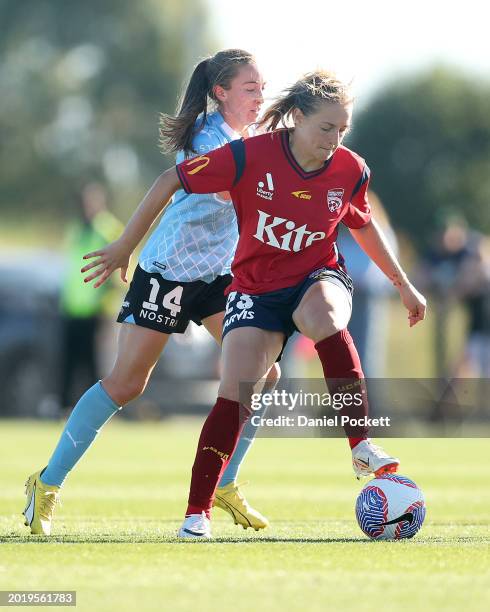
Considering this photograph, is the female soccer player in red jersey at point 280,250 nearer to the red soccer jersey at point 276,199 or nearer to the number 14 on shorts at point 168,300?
the red soccer jersey at point 276,199

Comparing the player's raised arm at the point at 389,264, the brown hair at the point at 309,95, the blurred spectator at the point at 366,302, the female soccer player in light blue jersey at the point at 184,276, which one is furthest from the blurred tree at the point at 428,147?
the brown hair at the point at 309,95

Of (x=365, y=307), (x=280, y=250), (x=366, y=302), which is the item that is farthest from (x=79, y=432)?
(x=366, y=302)

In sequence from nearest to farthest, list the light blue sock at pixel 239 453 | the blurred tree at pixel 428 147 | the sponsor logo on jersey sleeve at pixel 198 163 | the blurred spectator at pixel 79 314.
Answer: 1. the sponsor logo on jersey sleeve at pixel 198 163
2. the light blue sock at pixel 239 453
3. the blurred spectator at pixel 79 314
4. the blurred tree at pixel 428 147

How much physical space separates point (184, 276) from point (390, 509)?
158 cm

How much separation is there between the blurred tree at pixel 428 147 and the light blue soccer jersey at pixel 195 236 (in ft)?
151

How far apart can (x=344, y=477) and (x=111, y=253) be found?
5.30 metres

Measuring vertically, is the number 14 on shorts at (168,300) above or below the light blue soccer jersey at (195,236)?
below

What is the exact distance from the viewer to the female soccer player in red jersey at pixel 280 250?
636cm

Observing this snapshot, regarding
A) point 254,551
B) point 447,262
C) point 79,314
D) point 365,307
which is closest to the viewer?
point 254,551

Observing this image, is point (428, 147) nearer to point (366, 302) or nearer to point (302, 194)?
point (366, 302)

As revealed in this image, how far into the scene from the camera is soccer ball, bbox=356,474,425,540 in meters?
6.28

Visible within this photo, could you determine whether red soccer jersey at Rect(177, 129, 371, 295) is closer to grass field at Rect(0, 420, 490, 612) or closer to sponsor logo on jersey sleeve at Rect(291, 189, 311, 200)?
sponsor logo on jersey sleeve at Rect(291, 189, 311, 200)

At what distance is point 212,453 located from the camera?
252 inches

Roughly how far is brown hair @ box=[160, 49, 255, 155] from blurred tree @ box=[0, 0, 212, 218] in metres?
51.0
